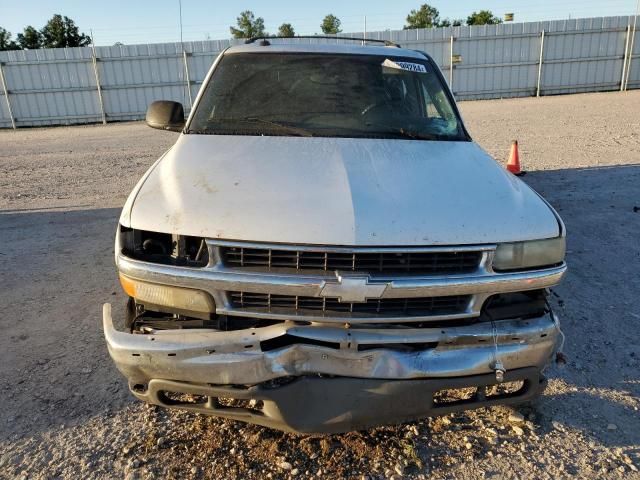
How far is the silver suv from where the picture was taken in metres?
2.13

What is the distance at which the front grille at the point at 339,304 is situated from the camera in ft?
7.19

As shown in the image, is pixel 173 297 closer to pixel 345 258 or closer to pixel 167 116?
pixel 345 258

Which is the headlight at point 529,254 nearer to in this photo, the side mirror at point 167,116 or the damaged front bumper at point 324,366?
the damaged front bumper at point 324,366

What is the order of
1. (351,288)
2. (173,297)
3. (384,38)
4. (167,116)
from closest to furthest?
1. (351,288)
2. (173,297)
3. (167,116)
4. (384,38)

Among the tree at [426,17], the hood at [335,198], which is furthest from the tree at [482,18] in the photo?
the hood at [335,198]

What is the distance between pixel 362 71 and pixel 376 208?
189cm

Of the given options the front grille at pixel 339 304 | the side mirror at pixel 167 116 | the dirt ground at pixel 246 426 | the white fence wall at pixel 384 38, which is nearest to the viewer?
the front grille at pixel 339 304

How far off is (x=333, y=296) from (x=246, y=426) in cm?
104

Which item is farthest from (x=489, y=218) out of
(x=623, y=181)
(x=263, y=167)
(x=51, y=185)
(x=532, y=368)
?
(x=51, y=185)

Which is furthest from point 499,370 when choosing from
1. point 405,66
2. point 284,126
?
point 405,66

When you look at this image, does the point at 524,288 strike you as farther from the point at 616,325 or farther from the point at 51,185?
the point at 51,185

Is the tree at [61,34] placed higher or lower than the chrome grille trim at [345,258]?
higher

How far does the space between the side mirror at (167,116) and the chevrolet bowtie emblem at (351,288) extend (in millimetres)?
2294

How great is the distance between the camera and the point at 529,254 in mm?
2281
